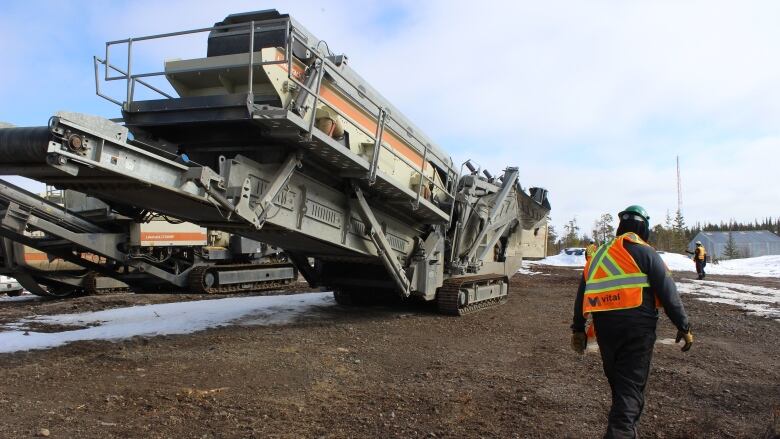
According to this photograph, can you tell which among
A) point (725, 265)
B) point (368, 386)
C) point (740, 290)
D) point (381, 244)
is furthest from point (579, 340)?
point (725, 265)

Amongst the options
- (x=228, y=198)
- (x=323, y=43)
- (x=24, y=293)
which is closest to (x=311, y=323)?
(x=228, y=198)

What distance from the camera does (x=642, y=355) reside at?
3508mm

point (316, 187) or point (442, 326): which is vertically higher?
point (316, 187)

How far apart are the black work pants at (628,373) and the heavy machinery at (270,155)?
367 centimetres

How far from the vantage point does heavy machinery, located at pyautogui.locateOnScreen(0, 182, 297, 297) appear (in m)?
10.4

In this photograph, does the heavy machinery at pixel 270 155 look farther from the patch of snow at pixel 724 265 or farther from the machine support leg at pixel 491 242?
the patch of snow at pixel 724 265

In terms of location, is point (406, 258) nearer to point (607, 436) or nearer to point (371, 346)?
point (371, 346)

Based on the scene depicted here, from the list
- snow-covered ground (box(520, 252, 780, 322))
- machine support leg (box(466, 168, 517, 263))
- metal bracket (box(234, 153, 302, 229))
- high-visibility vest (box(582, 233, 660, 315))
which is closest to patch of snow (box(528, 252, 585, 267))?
snow-covered ground (box(520, 252, 780, 322))

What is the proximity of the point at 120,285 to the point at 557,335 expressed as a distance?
11101 millimetres

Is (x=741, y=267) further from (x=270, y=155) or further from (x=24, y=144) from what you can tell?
(x=24, y=144)

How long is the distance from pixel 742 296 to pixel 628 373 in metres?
13.6

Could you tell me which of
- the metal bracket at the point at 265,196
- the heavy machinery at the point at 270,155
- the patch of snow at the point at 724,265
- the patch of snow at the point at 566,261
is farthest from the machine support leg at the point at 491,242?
the patch of snow at the point at 566,261

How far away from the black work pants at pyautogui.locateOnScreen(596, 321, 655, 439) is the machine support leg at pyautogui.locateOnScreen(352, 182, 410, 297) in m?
4.53

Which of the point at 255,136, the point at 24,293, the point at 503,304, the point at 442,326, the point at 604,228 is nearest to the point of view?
the point at 255,136
